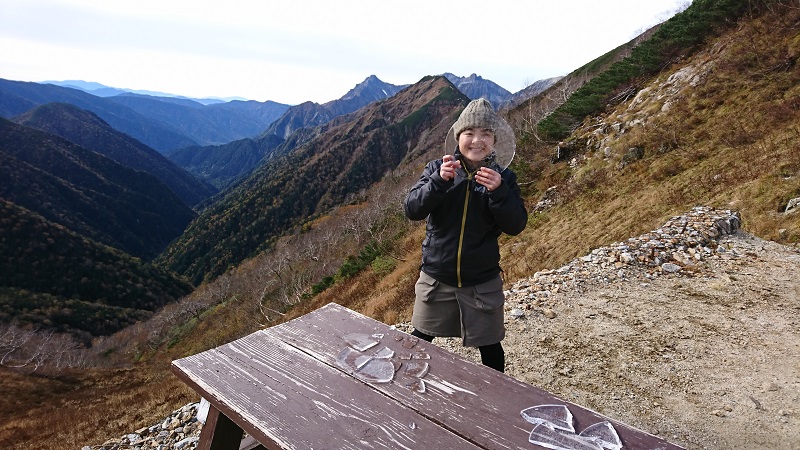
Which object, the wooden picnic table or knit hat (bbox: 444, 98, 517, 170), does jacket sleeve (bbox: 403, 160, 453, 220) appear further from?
the wooden picnic table

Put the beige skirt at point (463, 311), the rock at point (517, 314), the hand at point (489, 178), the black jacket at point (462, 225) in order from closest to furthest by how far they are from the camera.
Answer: the hand at point (489, 178)
the black jacket at point (462, 225)
the beige skirt at point (463, 311)
the rock at point (517, 314)

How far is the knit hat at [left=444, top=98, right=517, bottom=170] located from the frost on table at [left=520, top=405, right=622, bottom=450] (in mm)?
1536

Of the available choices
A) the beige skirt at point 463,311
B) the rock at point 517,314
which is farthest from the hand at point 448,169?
the rock at point 517,314

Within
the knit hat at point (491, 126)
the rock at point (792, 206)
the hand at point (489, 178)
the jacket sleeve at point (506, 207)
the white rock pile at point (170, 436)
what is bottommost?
the white rock pile at point (170, 436)

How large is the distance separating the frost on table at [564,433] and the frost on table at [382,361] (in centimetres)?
57

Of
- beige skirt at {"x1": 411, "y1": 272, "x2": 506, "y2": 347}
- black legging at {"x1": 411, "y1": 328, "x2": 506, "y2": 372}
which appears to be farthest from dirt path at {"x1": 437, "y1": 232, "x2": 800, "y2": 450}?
beige skirt at {"x1": 411, "y1": 272, "x2": 506, "y2": 347}

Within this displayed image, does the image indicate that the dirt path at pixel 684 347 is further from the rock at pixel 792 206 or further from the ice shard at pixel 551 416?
the ice shard at pixel 551 416

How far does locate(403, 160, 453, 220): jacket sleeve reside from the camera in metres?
2.72

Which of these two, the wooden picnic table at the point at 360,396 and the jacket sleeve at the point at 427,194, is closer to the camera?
the wooden picnic table at the point at 360,396

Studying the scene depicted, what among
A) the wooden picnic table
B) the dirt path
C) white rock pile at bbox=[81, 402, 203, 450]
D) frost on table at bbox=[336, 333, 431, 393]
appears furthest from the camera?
white rock pile at bbox=[81, 402, 203, 450]

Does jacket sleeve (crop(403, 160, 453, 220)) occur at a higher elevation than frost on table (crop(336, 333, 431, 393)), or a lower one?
higher

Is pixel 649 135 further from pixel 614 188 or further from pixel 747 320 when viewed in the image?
pixel 747 320

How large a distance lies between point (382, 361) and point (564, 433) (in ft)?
3.38

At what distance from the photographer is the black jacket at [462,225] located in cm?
283
